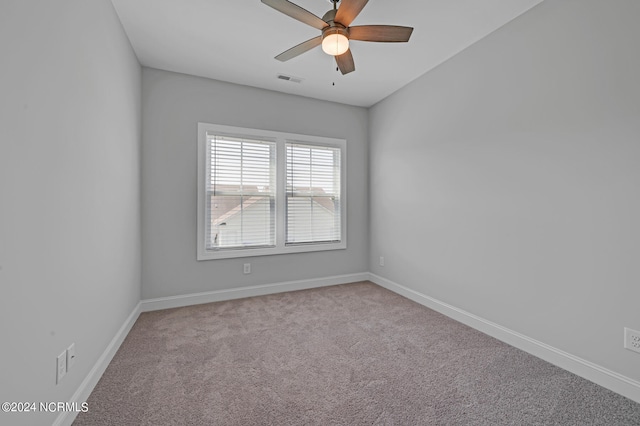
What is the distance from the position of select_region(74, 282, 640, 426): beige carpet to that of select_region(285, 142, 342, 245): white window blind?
1.42 metres

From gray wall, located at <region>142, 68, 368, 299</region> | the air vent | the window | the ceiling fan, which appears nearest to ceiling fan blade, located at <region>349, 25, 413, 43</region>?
the ceiling fan

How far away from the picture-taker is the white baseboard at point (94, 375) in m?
1.47

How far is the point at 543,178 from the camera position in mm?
2186

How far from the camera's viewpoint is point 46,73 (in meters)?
1.32

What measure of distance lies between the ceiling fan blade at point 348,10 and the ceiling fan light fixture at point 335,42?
85mm

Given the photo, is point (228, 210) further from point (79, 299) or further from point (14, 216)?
point (14, 216)

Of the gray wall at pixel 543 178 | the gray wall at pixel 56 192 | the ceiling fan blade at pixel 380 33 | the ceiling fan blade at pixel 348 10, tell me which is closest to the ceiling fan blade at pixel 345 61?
the ceiling fan blade at pixel 380 33

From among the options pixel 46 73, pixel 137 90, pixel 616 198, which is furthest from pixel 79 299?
pixel 616 198

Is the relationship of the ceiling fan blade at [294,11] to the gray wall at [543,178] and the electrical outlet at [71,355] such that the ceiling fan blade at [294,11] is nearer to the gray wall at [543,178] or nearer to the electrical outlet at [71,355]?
the gray wall at [543,178]

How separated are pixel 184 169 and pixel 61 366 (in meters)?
2.33

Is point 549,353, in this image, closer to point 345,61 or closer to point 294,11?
point 345,61

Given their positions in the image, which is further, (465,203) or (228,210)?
(228,210)

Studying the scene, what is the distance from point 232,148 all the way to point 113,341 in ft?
7.76


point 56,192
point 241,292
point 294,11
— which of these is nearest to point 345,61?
point 294,11
